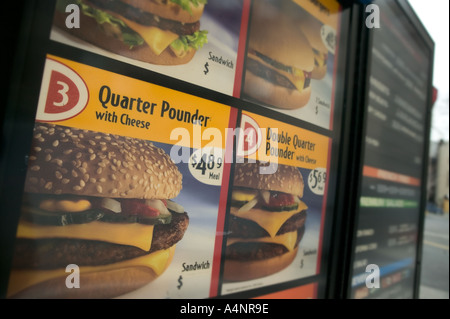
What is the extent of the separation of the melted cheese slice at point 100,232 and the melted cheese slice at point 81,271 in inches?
2.2

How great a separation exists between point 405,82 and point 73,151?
272 centimetres

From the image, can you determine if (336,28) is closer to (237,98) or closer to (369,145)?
(369,145)

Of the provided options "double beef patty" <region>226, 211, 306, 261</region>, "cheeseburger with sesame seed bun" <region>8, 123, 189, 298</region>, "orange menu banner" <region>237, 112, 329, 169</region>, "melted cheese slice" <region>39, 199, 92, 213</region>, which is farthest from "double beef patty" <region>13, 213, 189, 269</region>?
"orange menu banner" <region>237, 112, 329, 169</region>

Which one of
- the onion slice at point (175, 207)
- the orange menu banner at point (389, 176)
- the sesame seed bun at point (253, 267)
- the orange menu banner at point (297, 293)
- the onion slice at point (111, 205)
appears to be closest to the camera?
the onion slice at point (111, 205)

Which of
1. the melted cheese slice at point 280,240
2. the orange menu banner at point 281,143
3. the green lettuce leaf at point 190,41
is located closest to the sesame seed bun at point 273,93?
the orange menu banner at point 281,143

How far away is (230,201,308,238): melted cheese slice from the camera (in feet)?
4.66

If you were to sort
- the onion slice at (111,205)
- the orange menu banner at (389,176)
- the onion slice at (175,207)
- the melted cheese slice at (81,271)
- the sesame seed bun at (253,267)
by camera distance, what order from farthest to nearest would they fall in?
the orange menu banner at (389,176) → the sesame seed bun at (253,267) → the onion slice at (175,207) → the onion slice at (111,205) → the melted cheese slice at (81,271)

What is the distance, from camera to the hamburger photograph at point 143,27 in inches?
39.9

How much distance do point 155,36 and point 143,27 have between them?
6 cm

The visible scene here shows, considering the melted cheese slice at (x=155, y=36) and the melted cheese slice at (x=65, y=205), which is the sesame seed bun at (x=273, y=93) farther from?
the melted cheese slice at (x=65, y=205)

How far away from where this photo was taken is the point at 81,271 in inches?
39.8

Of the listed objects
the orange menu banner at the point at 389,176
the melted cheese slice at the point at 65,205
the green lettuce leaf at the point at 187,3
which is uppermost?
the green lettuce leaf at the point at 187,3

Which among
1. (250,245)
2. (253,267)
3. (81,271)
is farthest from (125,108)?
(253,267)

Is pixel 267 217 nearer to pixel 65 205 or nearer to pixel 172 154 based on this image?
pixel 172 154
